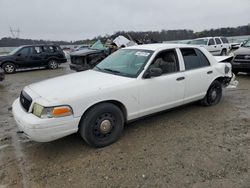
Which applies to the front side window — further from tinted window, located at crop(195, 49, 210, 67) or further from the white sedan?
tinted window, located at crop(195, 49, 210, 67)

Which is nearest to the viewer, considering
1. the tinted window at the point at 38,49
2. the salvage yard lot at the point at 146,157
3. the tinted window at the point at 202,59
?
the salvage yard lot at the point at 146,157

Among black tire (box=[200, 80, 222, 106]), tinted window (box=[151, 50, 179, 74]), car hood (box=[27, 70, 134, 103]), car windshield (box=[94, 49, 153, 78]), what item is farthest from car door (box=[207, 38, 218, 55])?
car hood (box=[27, 70, 134, 103])

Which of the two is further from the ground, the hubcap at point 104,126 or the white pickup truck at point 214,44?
the white pickup truck at point 214,44

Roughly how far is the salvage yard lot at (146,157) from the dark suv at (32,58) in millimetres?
10211

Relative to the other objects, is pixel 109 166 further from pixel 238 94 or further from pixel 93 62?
pixel 93 62

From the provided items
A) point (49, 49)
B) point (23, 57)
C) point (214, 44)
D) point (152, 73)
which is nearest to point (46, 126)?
point (152, 73)

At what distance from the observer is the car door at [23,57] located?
1393 cm

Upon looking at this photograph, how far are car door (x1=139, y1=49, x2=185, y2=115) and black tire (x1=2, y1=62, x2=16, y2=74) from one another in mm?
12056

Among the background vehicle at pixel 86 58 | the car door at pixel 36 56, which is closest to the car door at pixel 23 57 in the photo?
the car door at pixel 36 56

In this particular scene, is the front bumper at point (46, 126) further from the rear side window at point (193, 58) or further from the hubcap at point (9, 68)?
the hubcap at point (9, 68)

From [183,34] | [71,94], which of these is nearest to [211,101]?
[71,94]

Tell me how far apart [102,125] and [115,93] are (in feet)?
1.78

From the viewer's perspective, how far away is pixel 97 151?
3.60 m

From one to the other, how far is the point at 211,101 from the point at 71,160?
3.63 m
